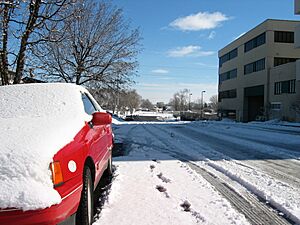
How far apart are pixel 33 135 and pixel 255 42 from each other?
2166 inches

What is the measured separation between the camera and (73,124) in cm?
375

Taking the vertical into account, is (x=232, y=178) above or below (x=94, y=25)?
below

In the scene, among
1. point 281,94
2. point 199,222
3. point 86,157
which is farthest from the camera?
point 281,94

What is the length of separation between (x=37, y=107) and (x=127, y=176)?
3.04 m

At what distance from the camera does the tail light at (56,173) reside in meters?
2.84

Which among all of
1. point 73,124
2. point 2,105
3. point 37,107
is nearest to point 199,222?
point 73,124

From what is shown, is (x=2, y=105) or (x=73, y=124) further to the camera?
(x=2, y=105)

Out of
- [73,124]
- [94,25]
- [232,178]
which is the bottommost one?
[232,178]

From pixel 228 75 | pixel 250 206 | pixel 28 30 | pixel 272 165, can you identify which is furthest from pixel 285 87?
pixel 250 206

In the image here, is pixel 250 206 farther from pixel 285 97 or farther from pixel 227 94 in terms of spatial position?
pixel 227 94

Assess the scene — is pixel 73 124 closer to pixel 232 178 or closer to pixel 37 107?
pixel 37 107

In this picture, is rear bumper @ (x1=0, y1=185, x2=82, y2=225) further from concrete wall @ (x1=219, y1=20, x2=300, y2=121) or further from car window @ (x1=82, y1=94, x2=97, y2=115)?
concrete wall @ (x1=219, y1=20, x2=300, y2=121)

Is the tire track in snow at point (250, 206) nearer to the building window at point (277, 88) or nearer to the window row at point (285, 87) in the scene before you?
the window row at point (285, 87)

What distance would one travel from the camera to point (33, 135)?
318cm
